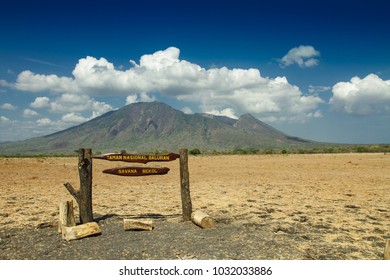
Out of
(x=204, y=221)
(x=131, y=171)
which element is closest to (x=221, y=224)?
(x=204, y=221)

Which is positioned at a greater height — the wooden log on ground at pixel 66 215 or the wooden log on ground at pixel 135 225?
the wooden log on ground at pixel 66 215

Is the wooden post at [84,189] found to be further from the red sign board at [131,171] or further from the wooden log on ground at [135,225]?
the wooden log on ground at [135,225]

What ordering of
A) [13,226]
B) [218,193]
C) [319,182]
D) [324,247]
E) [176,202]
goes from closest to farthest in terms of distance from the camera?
[324,247] < [13,226] < [176,202] < [218,193] < [319,182]

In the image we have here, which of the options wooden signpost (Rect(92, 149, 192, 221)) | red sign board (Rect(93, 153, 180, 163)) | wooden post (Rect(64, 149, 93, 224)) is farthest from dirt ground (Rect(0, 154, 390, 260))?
red sign board (Rect(93, 153, 180, 163))

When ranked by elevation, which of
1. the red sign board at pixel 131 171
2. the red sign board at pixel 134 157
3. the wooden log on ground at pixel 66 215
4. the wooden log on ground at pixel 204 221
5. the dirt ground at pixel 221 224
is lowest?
the dirt ground at pixel 221 224

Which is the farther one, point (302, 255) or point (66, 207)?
point (66, 207)

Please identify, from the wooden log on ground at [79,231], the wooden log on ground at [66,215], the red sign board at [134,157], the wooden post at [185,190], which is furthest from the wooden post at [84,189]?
the wooden post at [185,190]

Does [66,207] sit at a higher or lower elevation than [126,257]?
higher

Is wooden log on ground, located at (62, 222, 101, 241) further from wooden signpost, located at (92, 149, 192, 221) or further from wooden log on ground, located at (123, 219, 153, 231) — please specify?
wooden signpost, located at (92, 149, 192, 221)

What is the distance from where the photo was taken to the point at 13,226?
11836mm

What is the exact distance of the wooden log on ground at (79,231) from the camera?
9.86 metres
